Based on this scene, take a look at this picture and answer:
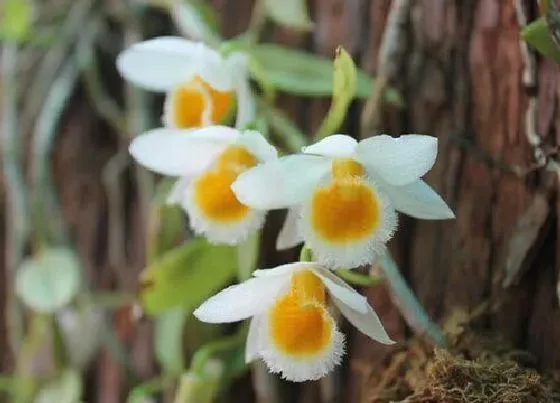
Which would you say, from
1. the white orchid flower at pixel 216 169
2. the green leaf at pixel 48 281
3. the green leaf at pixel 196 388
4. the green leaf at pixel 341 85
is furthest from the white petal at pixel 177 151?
the green leaf at pixel 48 281

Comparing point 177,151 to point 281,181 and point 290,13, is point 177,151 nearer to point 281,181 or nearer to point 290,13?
point 281,181

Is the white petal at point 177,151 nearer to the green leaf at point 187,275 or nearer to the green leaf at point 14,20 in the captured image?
→ the green leaf at point 187,275

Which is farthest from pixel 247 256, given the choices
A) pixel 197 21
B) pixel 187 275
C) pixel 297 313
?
pixel 197 21

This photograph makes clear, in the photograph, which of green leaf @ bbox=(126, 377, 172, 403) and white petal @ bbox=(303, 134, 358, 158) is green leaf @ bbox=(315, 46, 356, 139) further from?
green leaf @ bbox=(126, 377, 172, 403)

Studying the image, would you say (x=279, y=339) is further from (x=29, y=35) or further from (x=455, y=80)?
(x=29, y=35)

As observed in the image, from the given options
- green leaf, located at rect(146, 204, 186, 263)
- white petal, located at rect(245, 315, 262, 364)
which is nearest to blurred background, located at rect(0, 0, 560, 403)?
green leaf, located at rect(146, 204, 186, 263)

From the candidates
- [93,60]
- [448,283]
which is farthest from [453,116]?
[93,60]
